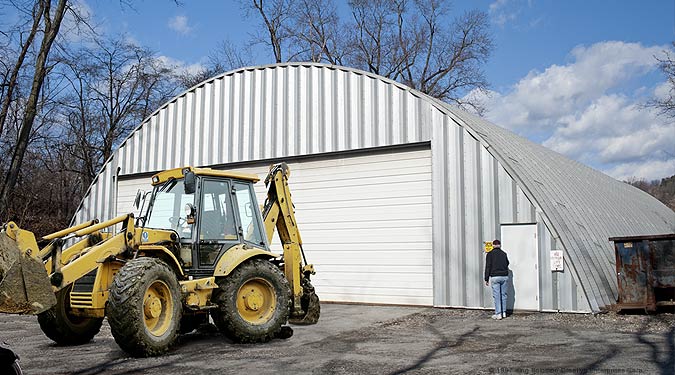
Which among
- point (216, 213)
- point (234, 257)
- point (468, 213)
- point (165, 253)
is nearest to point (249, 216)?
point (216, 213)

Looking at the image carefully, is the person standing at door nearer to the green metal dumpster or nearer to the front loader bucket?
the green metal dumpster

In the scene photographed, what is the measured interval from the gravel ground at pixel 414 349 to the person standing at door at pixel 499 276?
12.5 inches

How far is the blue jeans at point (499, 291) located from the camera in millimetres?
12641

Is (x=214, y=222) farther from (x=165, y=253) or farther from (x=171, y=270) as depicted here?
(x=171, y=270)

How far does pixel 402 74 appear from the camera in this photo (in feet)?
139

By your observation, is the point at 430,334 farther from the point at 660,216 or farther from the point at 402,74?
the point at 402,74

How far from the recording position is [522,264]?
1345 cm

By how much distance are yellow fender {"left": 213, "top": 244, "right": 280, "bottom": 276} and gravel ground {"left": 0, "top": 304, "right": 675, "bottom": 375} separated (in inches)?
44.9

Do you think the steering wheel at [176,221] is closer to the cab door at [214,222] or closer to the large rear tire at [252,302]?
the cab door at [214,222]

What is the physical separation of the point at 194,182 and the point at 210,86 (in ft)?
33.5

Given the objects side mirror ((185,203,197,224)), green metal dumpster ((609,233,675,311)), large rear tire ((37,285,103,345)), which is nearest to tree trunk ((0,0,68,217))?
large rear tire ((37,285,103,345))

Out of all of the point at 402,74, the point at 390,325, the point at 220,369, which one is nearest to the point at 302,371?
the point at 220,369

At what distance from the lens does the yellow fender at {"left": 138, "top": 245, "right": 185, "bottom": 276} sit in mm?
9031

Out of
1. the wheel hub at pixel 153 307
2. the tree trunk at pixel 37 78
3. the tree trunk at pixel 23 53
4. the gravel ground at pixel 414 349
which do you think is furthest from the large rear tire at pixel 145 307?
the tree trunk at pixel 23 53
